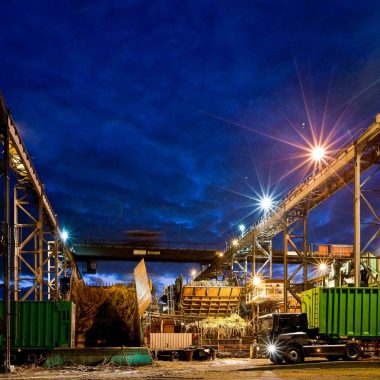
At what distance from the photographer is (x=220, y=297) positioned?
40.7 metres

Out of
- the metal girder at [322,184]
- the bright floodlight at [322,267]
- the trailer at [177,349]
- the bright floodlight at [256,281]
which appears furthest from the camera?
the bright floodlight at [322,267]

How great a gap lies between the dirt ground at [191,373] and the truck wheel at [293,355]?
4.75ft

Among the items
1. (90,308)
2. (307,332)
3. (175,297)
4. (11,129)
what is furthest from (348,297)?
(175,297)

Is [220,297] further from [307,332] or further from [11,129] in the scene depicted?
[11,129]

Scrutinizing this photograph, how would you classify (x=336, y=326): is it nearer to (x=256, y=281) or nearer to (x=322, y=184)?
(x=322, y=184)

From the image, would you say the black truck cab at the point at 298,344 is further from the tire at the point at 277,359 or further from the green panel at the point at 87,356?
the green panel at the point at 87,356

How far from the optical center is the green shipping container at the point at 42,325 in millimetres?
22328

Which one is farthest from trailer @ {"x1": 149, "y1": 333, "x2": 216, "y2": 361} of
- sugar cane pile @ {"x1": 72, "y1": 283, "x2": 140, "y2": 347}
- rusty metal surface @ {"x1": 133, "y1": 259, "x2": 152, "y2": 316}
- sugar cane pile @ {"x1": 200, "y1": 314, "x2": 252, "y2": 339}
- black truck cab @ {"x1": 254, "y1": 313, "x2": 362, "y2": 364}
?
black truck cab @ {"x1": 254, "y1": 313, "x2": 362, "y2": 364}

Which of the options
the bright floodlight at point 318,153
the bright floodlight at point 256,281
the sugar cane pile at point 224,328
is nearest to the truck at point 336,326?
the sugar cane pile at point 224,328

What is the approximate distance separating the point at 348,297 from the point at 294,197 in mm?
14783

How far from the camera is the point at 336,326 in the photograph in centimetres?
2377

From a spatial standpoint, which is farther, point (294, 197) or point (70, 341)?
point (294, 197)

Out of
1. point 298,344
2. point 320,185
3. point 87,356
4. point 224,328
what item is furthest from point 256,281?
point 87,356

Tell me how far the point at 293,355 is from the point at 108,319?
28.4 feet
